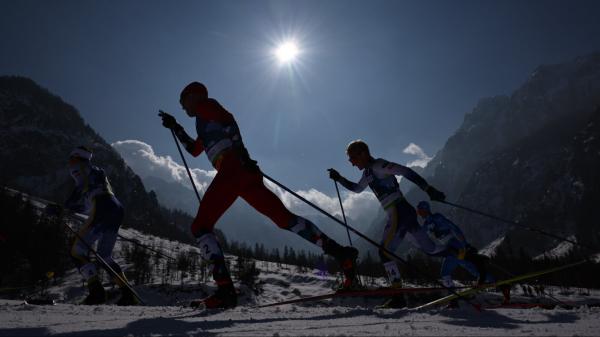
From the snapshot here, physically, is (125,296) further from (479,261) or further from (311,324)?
(479,261)

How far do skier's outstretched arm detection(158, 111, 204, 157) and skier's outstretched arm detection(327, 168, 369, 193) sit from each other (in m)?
3.28

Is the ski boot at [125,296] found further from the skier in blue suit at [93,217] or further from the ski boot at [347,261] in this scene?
the ski boot at [347,261]

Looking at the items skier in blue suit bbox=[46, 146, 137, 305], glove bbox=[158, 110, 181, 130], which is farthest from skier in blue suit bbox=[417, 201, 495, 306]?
skier in blue suit bbox=[46, 146, 137, 305]

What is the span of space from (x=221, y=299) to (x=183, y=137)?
2.50m

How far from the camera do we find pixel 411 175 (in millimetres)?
6434

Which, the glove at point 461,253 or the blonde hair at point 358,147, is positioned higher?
the blonde hair at point 358,147

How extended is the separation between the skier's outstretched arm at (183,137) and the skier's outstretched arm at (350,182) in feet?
10.8

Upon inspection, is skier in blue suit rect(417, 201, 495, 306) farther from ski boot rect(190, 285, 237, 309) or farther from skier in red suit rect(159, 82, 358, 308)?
ski boot rect(190, 285, 237, 309)

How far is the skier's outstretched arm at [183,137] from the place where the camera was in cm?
542

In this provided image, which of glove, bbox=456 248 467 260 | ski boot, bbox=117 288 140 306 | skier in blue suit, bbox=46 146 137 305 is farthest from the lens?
glove, bbox=456 248 467 260

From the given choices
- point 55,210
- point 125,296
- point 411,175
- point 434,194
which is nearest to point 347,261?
point 434,194

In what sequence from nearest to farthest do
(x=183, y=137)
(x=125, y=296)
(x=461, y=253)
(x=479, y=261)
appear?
(x=183, y=137) < (x=125, y=296) < (x=479, y=261) < (x=461, y=253)

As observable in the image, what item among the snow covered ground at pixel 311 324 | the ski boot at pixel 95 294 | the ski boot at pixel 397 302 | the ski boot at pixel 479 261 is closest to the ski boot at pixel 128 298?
the ski boot at pixel 95 294

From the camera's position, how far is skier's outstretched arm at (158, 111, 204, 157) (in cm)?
542
